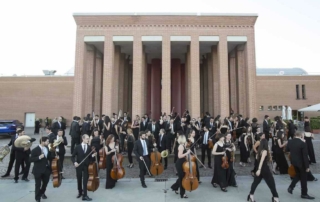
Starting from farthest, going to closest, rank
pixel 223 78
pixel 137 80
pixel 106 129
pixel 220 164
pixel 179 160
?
pixel 137 80 → pixel 223 78 → pixel 106 129 → pixel 220 164 → pixel 179 160

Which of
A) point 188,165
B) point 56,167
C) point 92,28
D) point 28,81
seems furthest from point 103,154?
point 28,81

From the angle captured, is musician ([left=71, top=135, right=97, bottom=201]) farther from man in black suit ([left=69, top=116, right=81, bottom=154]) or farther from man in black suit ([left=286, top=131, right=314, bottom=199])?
man in black suit ([left=286, top=131, right=314, bottom=199])

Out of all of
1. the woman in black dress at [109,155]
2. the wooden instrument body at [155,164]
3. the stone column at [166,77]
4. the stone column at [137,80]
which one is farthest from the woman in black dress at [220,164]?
the stone column at [137,80]

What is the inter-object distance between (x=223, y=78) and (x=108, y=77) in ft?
27.0

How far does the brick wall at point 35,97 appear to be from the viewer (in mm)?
32812

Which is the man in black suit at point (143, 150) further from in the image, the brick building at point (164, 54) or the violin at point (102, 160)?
the brick building at point (164, 54)

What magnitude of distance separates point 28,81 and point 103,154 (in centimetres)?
3121

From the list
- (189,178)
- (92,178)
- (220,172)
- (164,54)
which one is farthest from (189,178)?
(164,54)

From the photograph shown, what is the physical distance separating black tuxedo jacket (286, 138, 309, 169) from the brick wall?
103 feet

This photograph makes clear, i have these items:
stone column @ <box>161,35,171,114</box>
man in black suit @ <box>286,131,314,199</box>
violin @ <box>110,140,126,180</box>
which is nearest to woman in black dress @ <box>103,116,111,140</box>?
violin @ <box>110,140,126,180</box>

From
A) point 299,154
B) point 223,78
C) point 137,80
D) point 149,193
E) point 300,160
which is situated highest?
point 223,78

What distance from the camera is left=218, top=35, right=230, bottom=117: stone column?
53.2 ft

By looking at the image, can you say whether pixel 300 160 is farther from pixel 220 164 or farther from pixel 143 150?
pixel 143 150

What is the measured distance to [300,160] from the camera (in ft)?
19.2
